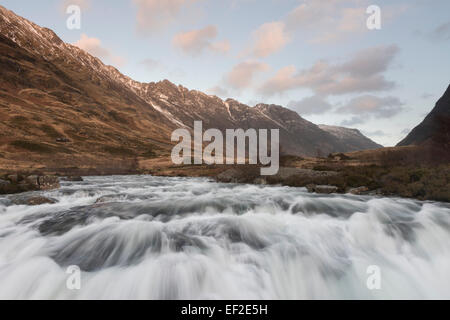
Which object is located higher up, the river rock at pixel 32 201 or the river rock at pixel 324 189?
the river rock at pixel 324 189

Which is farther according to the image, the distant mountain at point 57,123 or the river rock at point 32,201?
the distant mountain at point 57,123

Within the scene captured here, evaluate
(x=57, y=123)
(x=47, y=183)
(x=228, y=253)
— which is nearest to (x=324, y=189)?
(x=228, y=253)

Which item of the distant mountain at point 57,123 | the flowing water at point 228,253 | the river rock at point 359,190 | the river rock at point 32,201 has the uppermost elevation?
the distant mountain at point 57,123

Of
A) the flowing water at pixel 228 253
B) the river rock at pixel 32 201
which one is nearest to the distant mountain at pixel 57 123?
the river rock at pixel 32 201

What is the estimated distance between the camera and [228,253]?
24.8 ft

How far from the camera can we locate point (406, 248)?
8.22 meters

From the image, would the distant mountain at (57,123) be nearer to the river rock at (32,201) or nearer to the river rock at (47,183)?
the river rock at (47,183)

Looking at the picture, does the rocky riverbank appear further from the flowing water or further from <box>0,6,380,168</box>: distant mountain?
<box>0,6,380,168</box>: distant mountain

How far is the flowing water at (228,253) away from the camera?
19.3 feet

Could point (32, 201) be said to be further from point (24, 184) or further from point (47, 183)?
point (47, 183)

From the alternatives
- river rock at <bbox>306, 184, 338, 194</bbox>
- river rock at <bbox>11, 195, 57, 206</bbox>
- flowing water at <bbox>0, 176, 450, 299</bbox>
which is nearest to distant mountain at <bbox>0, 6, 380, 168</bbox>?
river rock at <bbox>11, 195, 57, 206</bbox>

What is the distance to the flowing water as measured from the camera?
5891mm
